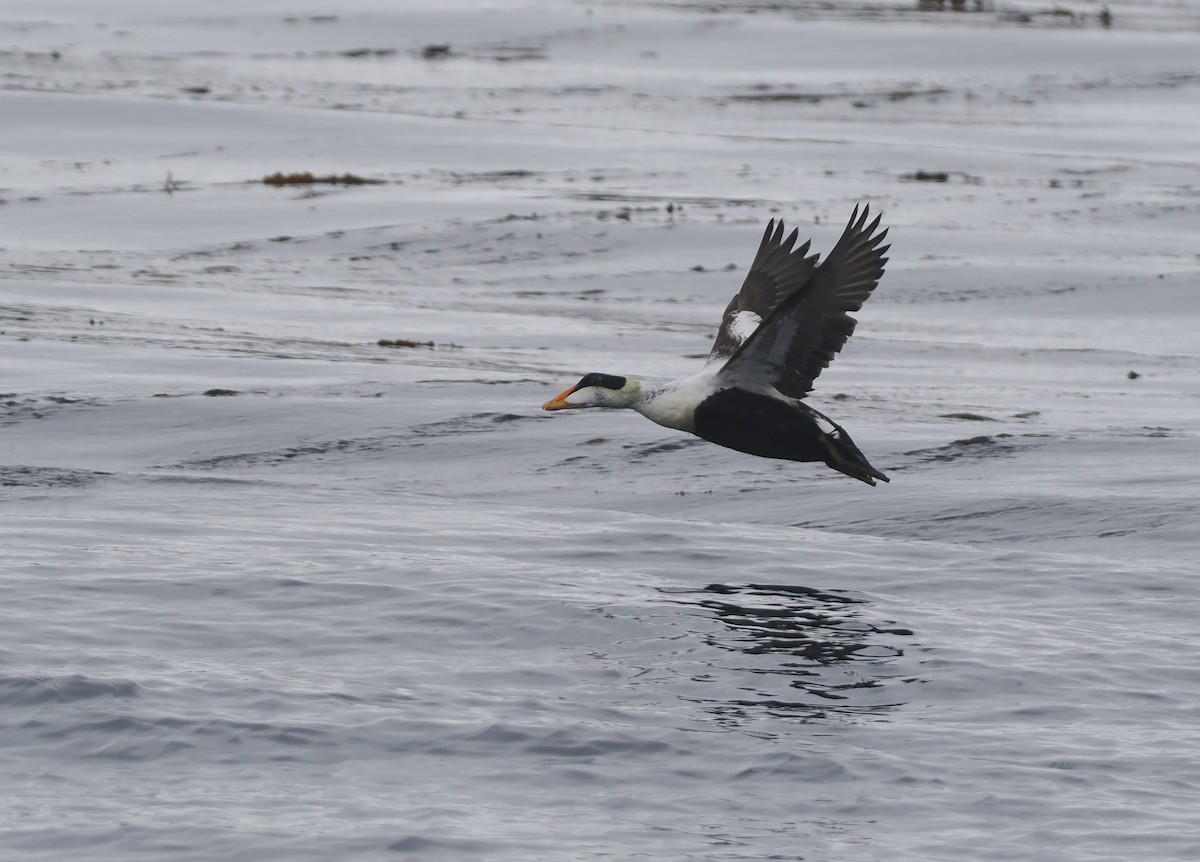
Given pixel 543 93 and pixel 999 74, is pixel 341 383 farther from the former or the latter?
pixel 999 74

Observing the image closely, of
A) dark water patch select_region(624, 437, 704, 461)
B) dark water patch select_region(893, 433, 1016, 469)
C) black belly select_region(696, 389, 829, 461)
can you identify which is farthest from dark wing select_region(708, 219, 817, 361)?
dark water patch select_region(893, 433, 1016, 469)

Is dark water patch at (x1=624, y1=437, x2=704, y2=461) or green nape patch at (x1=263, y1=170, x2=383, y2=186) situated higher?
green nape patch at (x1=263, y1=170, x2=383, y2=186)

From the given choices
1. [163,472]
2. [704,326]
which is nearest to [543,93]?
[704,326]

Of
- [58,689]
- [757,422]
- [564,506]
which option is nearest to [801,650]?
[757,422]

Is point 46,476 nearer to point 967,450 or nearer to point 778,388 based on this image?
point 778,388

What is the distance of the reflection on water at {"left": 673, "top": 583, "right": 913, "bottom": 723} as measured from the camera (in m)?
7.87

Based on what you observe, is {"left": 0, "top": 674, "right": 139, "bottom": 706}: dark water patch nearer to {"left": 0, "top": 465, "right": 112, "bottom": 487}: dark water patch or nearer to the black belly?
the black belly

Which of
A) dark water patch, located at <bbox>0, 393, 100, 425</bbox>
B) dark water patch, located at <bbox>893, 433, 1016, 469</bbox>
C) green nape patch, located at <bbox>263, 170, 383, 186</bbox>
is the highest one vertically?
green nape patch, located at <bbox>263, 170, 383, 186</bbox>

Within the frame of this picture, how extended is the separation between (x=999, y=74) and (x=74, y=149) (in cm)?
1570

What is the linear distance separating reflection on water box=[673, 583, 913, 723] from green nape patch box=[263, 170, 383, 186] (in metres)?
13.7

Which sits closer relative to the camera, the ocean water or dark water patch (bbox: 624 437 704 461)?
the ocean water

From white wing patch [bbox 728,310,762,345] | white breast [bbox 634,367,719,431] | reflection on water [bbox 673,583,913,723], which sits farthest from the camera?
white wing patch [bbox 728,310,762,345]

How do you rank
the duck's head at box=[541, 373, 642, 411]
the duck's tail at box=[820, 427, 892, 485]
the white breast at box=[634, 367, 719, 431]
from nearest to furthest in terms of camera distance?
the duck's tail at box=[820, 427, 892, 485], the white breast at box=[634, 367, 719, 431], the duck's head at box=[541, 373, 642, 411]

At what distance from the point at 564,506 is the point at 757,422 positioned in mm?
1729
